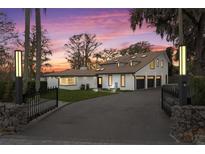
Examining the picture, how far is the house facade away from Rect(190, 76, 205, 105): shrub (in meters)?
20.7

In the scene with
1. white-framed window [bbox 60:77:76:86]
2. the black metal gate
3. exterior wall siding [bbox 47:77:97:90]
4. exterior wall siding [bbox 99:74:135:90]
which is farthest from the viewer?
white-framed window [bbox 60:77:76:86]

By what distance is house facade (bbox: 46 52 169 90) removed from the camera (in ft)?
103

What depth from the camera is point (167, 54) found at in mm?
30688

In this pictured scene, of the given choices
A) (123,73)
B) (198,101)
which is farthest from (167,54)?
(198,101)

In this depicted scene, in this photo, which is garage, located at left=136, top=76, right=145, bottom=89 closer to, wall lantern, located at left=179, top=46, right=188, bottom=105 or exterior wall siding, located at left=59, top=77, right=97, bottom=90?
exterior wall siding, located at left=59, top=77, right=97, bottom=90

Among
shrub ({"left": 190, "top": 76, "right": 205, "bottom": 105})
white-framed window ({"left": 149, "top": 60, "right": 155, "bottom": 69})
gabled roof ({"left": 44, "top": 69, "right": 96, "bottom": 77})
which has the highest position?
white-framed window ({"left": 149, "top": 60, "right": 155, "bottom": 69})

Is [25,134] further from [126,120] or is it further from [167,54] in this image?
[167,54]

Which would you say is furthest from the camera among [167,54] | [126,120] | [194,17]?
[167,54]

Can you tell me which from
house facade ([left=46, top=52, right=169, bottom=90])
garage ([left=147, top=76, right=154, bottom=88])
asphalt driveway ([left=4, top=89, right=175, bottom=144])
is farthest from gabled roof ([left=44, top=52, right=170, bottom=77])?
asphalt driveway ([left=4, top=89, right=175, bottom=144])

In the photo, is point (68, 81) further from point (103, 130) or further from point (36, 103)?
point (103, 130)

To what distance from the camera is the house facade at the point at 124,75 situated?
31.5 metres

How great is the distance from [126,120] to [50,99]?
523cm

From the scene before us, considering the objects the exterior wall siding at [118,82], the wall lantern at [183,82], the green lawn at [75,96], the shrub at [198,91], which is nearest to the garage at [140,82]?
the exterior wall siding at [118,82]

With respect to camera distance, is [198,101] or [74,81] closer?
[198,101]
